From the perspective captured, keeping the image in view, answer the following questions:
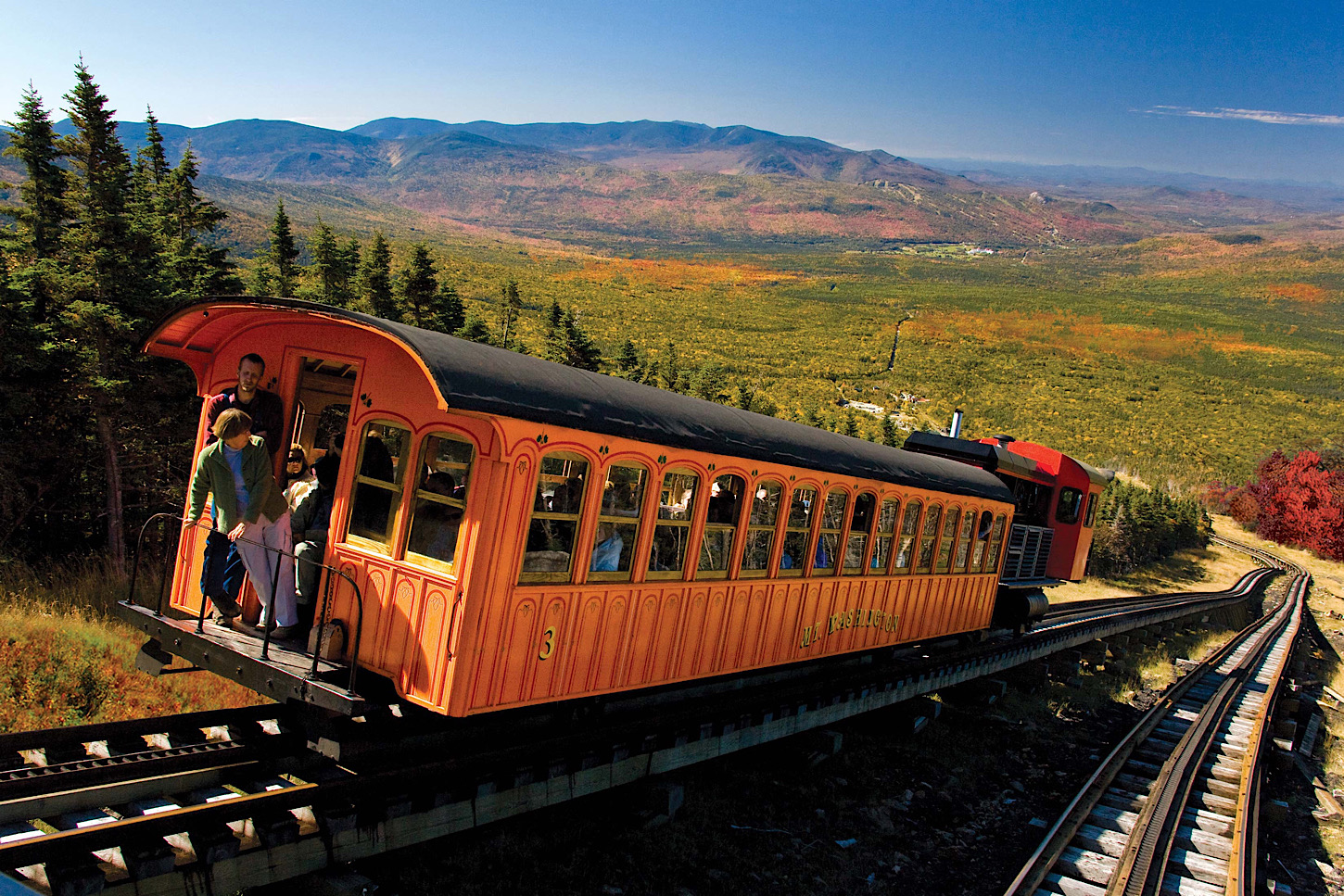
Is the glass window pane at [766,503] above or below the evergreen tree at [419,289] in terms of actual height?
below

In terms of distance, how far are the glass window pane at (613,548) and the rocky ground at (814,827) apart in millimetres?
2446

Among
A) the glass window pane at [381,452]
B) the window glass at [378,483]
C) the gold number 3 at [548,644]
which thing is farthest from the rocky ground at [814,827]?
the glass window pane at [381,452]

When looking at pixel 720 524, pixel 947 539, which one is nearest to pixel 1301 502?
pixel 947 539

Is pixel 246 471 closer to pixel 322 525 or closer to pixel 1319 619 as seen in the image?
pixel 322 525

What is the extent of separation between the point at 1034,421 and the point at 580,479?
72.4 m

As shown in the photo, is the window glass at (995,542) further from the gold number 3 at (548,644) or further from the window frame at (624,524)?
the gold number 3 at (548,644)

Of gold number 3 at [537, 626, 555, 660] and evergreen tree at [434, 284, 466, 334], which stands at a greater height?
evergreen tree at [434, 284, 466, 334]

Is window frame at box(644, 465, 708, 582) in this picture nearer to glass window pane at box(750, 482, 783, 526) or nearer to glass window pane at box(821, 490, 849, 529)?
glass window pane at box(750, 482, 783, 526)

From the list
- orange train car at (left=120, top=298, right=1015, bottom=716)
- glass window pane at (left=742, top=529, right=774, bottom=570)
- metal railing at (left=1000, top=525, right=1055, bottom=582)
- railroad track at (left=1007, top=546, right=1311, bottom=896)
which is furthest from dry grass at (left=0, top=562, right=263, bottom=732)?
metal railing at (left=1000, top=525, right=1055, bottom=582)

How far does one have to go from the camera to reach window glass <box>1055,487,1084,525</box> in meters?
19.4

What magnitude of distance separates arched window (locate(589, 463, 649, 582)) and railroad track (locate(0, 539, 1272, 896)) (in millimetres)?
1448

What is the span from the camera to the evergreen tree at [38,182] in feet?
57.7

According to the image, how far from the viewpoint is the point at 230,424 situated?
6195 millimetres

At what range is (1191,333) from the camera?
384 ft
